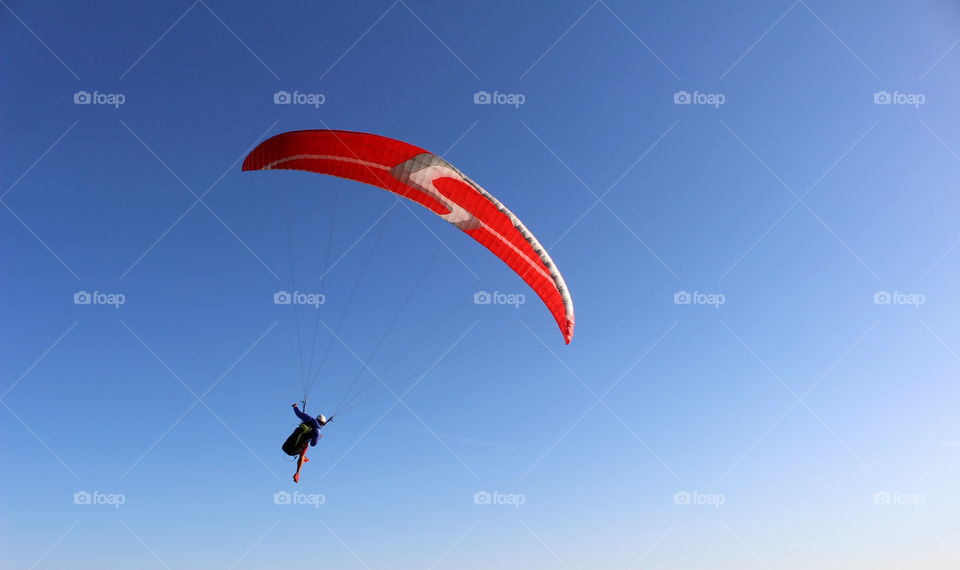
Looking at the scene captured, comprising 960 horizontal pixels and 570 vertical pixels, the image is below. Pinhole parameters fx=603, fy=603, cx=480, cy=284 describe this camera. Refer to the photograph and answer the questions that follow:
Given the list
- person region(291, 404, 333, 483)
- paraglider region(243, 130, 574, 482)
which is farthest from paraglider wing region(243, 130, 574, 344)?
person region(291, 404, 333, 483)

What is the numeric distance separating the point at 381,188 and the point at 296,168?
208cm

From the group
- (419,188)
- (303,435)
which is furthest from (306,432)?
(419,188)

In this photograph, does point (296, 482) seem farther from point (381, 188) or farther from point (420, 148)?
point (420, 148)

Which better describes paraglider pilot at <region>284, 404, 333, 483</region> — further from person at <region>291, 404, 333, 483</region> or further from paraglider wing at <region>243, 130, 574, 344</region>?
paraglider wing at <region>243, 130, 574, 344</region>

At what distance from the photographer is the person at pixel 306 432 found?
14.5 meters

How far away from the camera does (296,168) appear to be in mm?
14594

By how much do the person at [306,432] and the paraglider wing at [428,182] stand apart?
585 centimetres

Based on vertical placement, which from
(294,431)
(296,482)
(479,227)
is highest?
(479,227)

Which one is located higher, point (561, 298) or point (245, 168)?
point (245, 168)

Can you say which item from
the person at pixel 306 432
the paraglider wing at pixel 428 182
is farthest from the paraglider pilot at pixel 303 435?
the paraglider wing at pixel 428 182

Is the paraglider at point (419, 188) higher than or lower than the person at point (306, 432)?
higher

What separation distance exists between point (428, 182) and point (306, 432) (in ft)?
22.0

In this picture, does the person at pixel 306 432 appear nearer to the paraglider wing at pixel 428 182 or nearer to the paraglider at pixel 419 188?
the paraglider at pixel 419 188

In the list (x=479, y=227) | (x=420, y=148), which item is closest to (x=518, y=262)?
(x=479, y=227)
